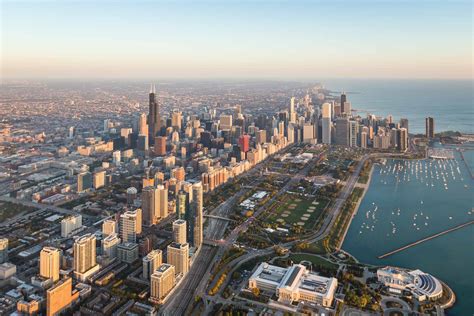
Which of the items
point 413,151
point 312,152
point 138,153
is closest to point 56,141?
point 138,153

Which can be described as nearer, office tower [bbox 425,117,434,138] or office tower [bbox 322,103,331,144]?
office tower [bbox 322,103,331,144]

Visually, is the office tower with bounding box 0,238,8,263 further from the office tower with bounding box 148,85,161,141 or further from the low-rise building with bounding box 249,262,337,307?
the office tower with bounding box 148,85,161,141

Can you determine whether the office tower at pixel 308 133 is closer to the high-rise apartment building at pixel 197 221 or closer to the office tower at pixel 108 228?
the high-rise apartment building at pixel 197 221

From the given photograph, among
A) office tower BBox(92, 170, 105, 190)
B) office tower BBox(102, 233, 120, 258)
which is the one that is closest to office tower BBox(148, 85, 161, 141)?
office tower BBox(92, 170, 105, 190)

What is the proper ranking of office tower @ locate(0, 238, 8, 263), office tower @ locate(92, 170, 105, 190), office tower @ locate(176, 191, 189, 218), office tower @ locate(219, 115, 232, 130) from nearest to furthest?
office tower @ locate(0, 238, 8, 263) → office tower @ locate(176, 191, 189, 218) → office tower @ locate(92, 170, 105, 190) → office tower @ locate(219, 115, 232, 130)

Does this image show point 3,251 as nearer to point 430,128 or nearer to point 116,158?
point 116,158

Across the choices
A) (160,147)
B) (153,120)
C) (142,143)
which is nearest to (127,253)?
(160,147)

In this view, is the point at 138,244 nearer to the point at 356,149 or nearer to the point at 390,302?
the point at 390,302

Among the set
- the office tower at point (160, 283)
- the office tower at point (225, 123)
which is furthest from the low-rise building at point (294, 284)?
the office tower at point (225, 123)
